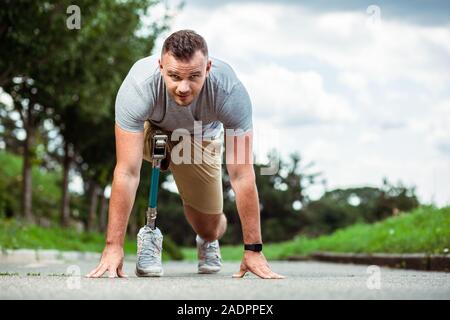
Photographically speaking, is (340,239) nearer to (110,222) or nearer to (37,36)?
(37,36)

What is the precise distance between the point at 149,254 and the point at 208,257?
1725 millimetres

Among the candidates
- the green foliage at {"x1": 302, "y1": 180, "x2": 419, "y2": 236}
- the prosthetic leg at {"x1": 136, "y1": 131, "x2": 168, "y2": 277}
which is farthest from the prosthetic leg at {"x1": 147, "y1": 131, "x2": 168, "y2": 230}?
the green foliage at {"x1": 302, "y1": 180, "x2": 419, "y2": 236}

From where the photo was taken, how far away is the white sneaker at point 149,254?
6.16 m

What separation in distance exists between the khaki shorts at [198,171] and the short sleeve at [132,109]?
0.84m

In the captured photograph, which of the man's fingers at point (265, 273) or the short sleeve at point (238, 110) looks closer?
the man's fingers at point (265, 273)

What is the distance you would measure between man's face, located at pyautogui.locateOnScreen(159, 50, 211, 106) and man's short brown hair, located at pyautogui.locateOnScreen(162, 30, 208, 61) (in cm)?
3

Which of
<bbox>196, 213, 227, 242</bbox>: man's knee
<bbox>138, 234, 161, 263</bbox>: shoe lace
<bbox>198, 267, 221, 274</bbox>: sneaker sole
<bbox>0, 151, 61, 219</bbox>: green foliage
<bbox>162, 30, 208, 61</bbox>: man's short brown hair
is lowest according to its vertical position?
<bbox>198, 267, 221, 274</bbox>: sneaker sole

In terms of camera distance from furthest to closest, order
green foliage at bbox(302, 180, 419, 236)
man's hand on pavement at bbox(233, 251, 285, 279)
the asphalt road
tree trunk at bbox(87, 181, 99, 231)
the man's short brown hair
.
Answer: green foliage at bbox(302, 180, 419, 236) → tree trunk at bbox(87, 181, 99, 231) → man's hand on pavement at bbox(233, 251, 285, 279) → the man's short brown hair → the asphalt road

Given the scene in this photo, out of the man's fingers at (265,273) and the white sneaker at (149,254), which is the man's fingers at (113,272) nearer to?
the white sneaker at (149,254)

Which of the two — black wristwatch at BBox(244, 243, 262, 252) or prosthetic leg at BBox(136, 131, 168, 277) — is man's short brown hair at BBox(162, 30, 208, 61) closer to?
prosthetic leg at BBox(136, 131, 168, 277)

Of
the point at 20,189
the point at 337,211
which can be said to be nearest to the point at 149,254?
the point at 20,189

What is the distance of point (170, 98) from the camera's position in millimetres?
6086

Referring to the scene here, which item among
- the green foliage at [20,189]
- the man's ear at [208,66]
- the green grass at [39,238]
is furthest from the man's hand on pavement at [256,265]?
the green foliage at [20,189]

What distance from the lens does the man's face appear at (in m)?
5.55
